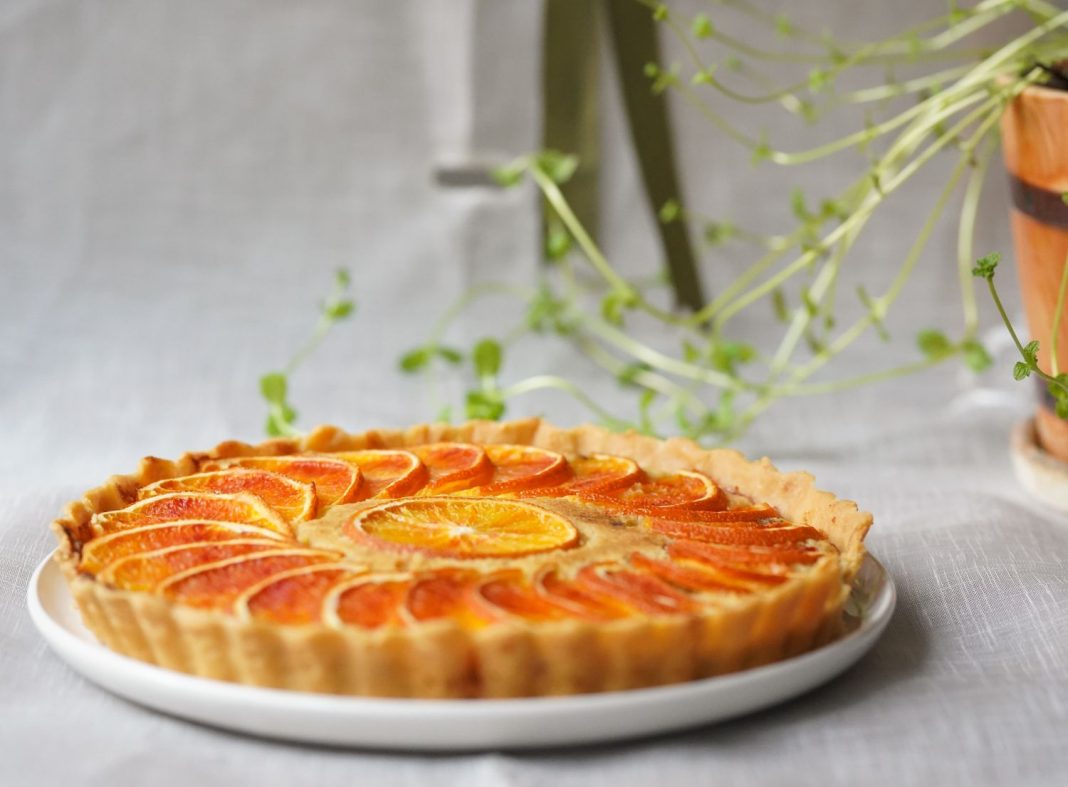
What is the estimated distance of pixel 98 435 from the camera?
4.15m

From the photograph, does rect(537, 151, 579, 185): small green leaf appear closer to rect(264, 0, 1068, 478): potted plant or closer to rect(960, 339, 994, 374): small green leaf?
rect(264, 0, 1068, 478): potted plant

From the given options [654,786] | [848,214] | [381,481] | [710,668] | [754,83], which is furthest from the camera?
[754,83]

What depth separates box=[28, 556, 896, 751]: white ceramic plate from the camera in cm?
180

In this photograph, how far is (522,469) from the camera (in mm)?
2771

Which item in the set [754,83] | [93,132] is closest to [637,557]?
[754,83]

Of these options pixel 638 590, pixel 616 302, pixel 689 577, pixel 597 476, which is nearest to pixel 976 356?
pixel 616 302

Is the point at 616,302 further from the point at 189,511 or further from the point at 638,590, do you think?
the point at 638,590

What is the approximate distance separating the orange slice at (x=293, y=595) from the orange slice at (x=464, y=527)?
0.53ft

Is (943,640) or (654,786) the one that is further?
(943,640)

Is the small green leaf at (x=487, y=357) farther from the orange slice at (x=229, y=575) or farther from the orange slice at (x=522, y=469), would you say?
the orange slice at (x=229, y=575)

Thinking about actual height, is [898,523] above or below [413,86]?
below

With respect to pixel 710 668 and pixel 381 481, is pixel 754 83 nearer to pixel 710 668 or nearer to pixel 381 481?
pixel 381 481

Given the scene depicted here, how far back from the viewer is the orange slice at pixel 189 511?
2385 millimetres

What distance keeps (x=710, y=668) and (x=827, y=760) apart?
20 centimetres
